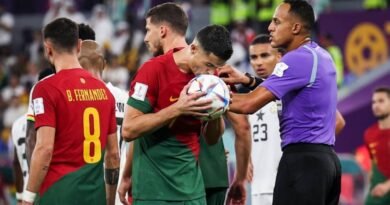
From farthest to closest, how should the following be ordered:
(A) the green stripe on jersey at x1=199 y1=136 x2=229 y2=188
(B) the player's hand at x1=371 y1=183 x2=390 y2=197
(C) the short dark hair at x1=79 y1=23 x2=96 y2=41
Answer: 1. (B) the player's hand at x1=371 y1=183 x2=390 y2=197
2. (C) the short dark hair at x1=79 y1=23 x2=96 y2=41
3. (A) the green stripe on jersey at x1=199 y1=136 x2=229 y2=188

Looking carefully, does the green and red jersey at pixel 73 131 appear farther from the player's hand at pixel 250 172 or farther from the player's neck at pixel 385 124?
the player's neck at pixel 385 124

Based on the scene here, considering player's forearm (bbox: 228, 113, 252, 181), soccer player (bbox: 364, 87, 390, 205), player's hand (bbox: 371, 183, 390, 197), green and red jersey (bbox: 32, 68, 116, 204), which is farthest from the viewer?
soccer player (bbox: 364, 87, 390, 205)

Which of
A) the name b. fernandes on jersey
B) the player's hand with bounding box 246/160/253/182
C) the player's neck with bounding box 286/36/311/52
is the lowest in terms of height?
the player's hand with bounding box 246/160/253/182

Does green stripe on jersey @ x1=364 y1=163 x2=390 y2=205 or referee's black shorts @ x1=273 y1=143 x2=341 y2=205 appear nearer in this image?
referee's black shorts @ x1=273 y1=143 x2=341 y2=205

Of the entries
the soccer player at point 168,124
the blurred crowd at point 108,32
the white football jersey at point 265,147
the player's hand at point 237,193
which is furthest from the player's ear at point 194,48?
the blurred crowd at point 108,32

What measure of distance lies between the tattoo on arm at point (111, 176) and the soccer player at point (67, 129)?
27 centimetres

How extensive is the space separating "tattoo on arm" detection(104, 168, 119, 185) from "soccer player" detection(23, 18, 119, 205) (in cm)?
27

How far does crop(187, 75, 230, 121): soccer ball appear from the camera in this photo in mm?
6438

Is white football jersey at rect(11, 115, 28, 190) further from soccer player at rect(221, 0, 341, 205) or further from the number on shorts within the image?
soccer player at rect(221, 0, 341, 205)

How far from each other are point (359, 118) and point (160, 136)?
10108 mm

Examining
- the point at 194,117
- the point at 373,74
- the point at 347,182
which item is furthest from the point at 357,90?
the point at 194,117

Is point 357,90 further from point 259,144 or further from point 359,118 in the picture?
point 259,144

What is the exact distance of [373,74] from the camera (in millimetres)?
16531

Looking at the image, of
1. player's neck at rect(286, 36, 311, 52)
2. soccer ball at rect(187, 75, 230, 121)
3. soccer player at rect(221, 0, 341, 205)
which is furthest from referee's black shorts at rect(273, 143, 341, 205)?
soccer ball at rect(187, 75, 230, 121)
